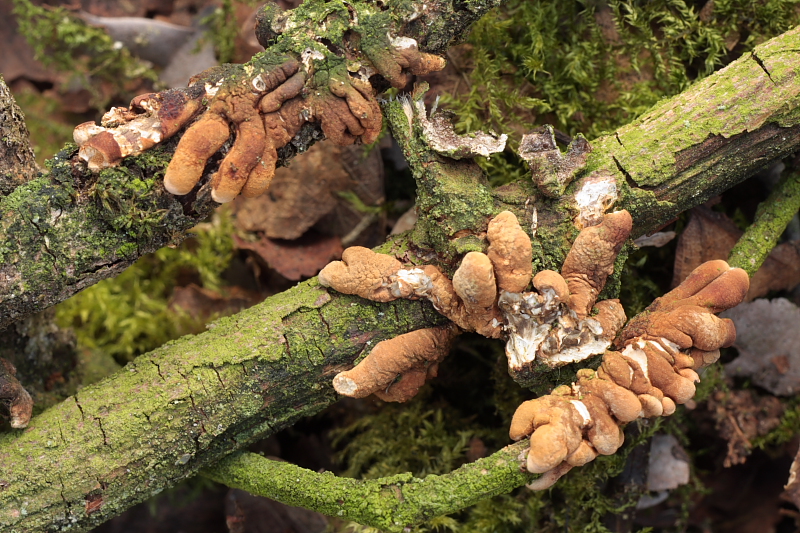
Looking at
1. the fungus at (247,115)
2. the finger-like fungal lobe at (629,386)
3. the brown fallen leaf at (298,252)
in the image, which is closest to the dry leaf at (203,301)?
the brown fallen leaf at (298,252)

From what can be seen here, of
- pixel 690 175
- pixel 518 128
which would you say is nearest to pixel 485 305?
pixel 690 175

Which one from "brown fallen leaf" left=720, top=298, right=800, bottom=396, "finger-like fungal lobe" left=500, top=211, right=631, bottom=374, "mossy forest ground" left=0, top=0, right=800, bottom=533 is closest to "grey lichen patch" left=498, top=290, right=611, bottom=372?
"finger-like fungal lobe" left=500, top=211, right=631, bottom=374

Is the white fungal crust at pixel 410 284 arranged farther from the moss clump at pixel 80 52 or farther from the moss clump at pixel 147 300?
the moss clump at pixel 80 52

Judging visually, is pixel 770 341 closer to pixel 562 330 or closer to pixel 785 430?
pixel 785 430

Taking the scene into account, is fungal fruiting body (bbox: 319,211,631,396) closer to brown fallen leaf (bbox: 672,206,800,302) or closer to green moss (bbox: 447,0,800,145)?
brown fallen leaf (bbox: 672,206,800,302)

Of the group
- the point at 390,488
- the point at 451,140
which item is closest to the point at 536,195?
the point at 451,140
